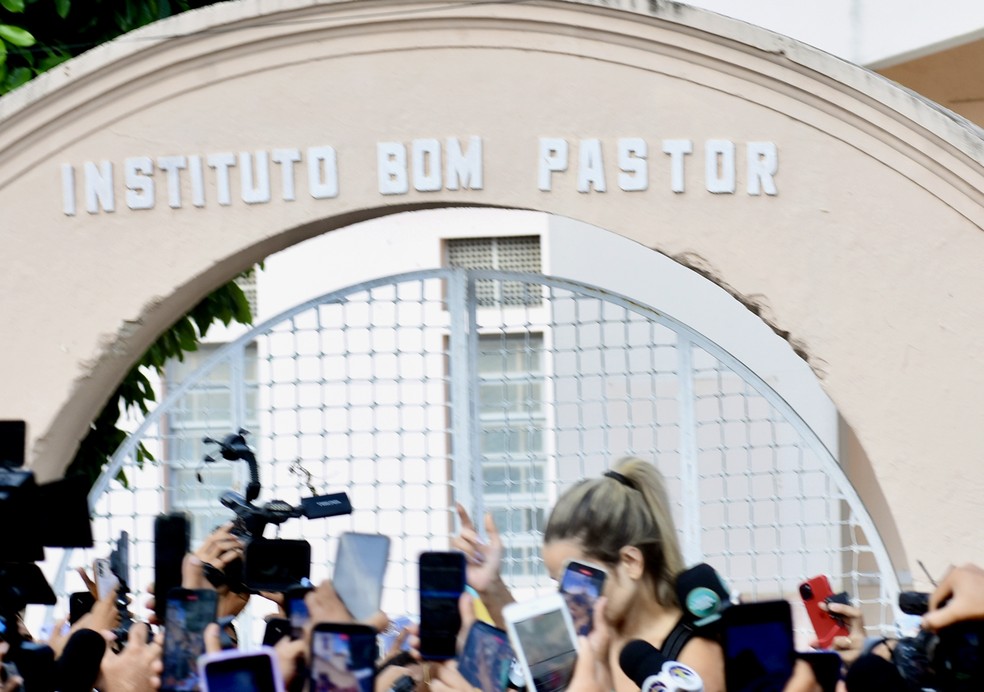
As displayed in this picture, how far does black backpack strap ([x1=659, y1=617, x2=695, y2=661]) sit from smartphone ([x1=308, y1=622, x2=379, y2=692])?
2.80ft

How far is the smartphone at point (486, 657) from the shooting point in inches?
107

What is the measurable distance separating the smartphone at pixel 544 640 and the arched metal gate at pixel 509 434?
136 centimetres

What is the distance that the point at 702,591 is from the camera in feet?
9.36

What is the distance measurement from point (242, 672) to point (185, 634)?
0.51 meters

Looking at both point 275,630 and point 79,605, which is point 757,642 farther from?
point 79,605

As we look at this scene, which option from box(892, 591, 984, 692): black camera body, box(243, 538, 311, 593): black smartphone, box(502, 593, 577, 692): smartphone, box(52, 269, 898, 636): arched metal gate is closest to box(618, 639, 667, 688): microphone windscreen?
box(502, 593, 577, 692): smartphone

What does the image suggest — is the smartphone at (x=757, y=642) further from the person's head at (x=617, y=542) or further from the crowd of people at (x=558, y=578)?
the person's head at (x=617, y=542)

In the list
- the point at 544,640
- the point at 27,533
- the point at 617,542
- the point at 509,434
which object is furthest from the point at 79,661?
the point at 509,434

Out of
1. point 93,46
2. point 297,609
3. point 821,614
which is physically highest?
point 93,46

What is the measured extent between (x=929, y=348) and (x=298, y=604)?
6.38 ft

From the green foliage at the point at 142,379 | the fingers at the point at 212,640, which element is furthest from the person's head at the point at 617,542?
the green foliage at the point at 142,379

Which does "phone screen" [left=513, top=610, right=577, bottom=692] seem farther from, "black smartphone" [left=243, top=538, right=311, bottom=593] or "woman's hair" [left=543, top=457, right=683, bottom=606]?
"black smartphone" [left=243, top=538, right=311, bottom=593]

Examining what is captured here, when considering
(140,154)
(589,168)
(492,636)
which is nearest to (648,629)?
(492,636)

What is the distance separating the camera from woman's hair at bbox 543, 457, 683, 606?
10.8 feet
